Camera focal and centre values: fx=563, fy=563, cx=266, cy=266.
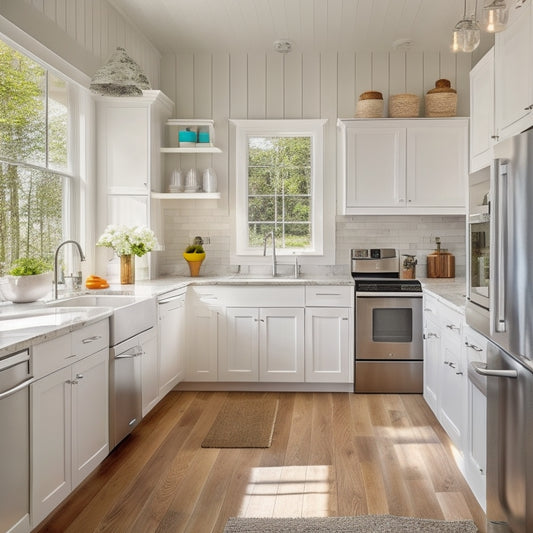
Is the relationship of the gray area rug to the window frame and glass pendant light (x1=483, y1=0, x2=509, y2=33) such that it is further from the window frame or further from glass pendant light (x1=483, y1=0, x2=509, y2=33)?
the window frame

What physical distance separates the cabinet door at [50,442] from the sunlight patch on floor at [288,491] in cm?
83

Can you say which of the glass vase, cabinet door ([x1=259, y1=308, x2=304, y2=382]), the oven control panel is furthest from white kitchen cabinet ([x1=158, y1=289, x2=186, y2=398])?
the oven control panel

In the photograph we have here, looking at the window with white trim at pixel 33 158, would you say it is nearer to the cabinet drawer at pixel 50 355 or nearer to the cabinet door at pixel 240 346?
the cabinet drawer at pixel 50 355

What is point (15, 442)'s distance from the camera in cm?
208

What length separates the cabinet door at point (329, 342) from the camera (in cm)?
468

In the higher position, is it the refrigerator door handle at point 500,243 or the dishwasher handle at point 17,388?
the refrigerator door handle at point 500,243

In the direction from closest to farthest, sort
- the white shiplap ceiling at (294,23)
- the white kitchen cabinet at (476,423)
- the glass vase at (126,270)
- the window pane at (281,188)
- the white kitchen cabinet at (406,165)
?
the white kitchen cabinet at (476,423) < the white shiplap ceiling at (294,23) < the glass vase at (126,270) < the white kitchen cabinet at (406,165) < the window pane at (281,188)

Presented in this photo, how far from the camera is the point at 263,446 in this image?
346 centimetres

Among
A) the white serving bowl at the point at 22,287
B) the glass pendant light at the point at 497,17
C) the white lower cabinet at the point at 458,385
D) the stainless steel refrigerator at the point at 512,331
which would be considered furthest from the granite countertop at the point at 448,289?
the white serving bowl at the point at 22,287

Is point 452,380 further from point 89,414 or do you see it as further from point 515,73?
point 89,414

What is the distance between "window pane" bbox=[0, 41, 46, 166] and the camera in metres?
3.26

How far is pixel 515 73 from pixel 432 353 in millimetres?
1973

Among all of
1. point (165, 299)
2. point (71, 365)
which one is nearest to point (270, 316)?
point (165, 299)

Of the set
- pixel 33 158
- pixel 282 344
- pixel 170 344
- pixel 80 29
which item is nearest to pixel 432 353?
pixel 282 344
